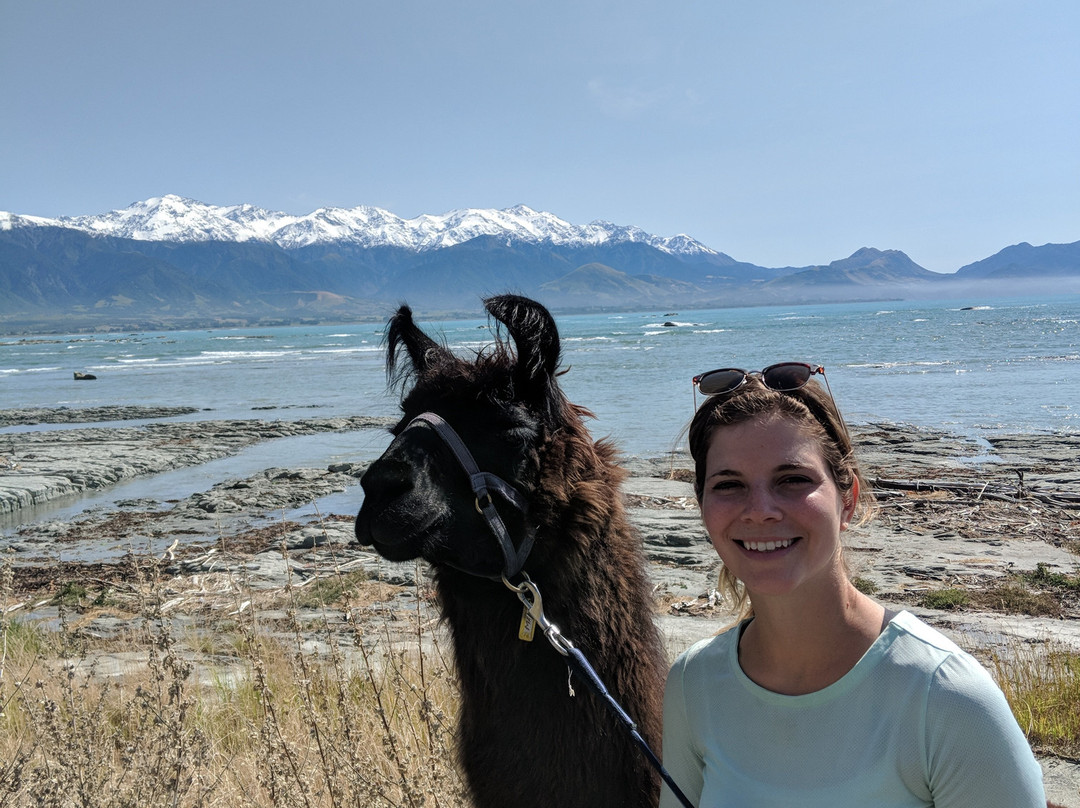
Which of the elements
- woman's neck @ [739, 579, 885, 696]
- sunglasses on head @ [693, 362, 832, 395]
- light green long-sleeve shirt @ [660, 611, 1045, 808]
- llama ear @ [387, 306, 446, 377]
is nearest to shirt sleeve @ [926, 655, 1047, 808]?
light green long-sleeve shirt @ [660, 611, 1045, 808]

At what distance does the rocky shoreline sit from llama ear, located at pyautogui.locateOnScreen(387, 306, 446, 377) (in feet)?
5.57

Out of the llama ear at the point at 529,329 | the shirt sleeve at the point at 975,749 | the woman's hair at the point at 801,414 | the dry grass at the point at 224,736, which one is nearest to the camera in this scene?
the shirt sleeve at the point at 975,749

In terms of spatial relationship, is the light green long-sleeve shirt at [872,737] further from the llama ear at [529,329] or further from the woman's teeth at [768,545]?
the llama ear at [529,329]

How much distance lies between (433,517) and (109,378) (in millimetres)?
50254

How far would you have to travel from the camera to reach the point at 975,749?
1514mm

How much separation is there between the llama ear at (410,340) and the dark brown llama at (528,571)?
304 mm

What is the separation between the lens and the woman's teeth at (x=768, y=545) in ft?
5.93

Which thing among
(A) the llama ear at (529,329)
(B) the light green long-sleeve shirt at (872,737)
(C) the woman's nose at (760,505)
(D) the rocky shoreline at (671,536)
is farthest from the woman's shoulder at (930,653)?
(D) the rocky shoreline at (671,536)

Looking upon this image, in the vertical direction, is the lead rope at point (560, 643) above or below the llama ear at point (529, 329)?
below

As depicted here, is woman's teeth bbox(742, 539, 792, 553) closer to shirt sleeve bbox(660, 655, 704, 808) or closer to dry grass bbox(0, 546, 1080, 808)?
shirt sleeve bbox(660, 655, 704, 808)

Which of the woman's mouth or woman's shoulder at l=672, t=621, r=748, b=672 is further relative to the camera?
woman's shoulder at l=672, t=621, r=748, b=672

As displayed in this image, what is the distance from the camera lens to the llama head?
7.47 ft

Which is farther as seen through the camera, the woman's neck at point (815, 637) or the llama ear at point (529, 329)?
the llama ear at point (529, 329)

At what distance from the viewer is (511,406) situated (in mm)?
2447
